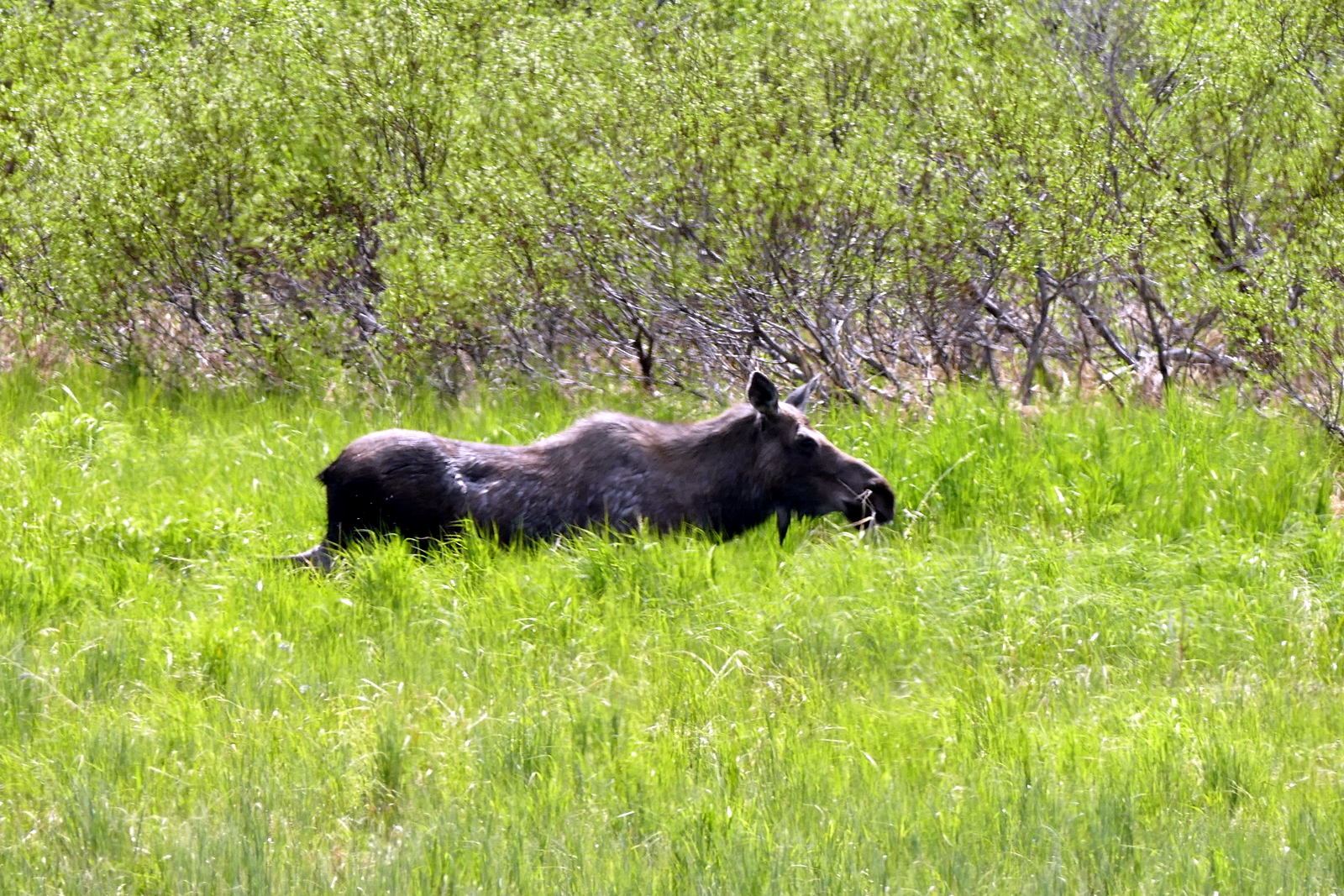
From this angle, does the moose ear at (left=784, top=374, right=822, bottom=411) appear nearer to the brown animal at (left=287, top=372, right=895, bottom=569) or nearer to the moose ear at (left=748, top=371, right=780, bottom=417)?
the brown animal at (left=287, top=372, right=895, bottom=569)

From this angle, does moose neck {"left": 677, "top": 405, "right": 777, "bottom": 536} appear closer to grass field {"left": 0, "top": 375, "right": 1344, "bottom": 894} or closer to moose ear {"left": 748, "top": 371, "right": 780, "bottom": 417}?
moose ear {"left": 748, "top": 371, "right": 780, "bottom": 417}

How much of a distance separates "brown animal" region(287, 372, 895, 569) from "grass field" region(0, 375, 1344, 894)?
25 centimetres

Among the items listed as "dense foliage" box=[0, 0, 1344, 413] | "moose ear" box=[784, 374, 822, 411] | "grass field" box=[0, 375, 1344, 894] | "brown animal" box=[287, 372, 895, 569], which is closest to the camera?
"grass field" box=[0, 375, 1344, 894]

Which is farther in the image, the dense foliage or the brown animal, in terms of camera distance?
the dense foliage

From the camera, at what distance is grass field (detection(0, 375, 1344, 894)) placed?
495 cm

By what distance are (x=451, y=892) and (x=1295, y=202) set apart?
31.3ft

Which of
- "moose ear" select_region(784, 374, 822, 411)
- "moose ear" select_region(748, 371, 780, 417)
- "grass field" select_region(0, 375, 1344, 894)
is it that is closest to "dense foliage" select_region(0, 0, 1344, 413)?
"grass field" select_region(0, 375, 1344, 894)

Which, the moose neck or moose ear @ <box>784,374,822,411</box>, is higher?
moose ear @ <box>784,374,822,411</box>

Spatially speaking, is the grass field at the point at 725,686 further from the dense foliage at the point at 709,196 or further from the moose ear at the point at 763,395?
the dense foliage at the point at 709,196

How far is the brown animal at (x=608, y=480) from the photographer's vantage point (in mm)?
8523

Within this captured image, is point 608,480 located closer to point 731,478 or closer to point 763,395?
point 731,478

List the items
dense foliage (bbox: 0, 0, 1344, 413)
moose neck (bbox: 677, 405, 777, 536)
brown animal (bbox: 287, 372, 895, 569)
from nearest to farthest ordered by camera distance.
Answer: brown animal (bbox: 287, 372, 895, 569)
moose neck (bbox: 677, 405, 777, 536)
dense foliage (bbox: 0, 0, 1344, 413)

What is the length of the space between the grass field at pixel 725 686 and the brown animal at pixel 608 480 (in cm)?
25

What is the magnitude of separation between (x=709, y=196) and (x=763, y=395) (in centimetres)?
339
